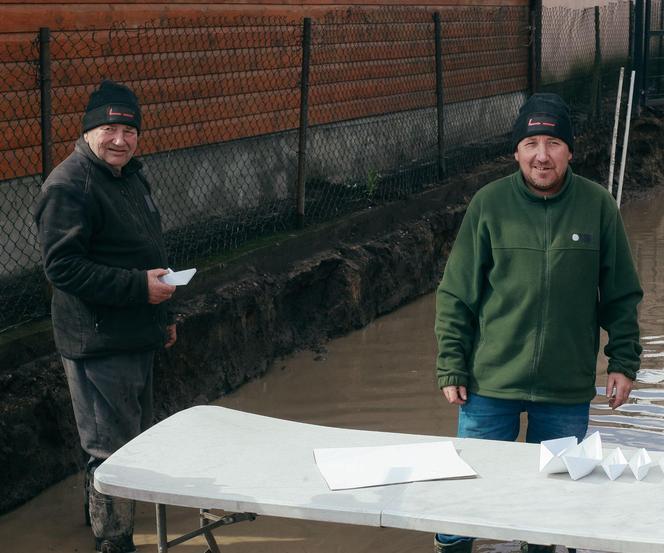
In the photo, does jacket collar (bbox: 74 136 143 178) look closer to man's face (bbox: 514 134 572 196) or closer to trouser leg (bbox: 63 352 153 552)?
trouser leg (bbox: 63 352 153 552)

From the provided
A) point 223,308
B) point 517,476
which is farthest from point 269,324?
point 517,476

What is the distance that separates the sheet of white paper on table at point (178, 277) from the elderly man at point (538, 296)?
38.6 inches

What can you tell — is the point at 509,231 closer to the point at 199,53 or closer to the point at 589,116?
the point at 199,53

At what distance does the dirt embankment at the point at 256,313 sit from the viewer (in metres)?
5.73

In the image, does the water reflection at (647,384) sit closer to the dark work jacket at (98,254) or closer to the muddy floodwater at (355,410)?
the muddy floodwater at (355,410)

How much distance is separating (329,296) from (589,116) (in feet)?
28.5

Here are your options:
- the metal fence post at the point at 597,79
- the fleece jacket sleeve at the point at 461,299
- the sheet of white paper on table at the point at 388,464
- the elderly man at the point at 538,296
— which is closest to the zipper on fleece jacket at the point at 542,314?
the elderly man at the point at 538,296

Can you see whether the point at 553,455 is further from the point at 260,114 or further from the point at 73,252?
the point at 260,114

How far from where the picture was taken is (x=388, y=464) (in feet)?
12.0

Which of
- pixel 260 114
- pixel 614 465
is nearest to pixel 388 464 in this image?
pixel 614 465

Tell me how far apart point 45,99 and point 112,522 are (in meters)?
2.52

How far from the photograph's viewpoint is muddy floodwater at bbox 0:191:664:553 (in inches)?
205

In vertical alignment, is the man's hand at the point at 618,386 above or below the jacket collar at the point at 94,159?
below

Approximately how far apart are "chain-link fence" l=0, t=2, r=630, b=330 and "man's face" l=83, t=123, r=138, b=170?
1.71 metres
